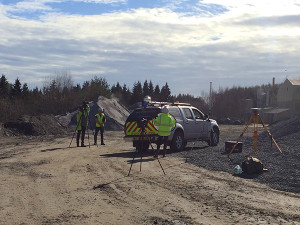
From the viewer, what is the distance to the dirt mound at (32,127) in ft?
96.6

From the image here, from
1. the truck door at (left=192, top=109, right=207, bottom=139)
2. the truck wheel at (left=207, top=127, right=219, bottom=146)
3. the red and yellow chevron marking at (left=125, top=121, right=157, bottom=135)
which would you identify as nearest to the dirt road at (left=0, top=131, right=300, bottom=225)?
the red and yellow chevron marking at (left=125, top=121, right=157, bottom=135)

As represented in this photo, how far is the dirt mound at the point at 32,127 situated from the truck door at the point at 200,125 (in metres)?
14.5

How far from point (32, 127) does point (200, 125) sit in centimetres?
1522

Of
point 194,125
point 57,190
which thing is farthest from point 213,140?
point 57,190

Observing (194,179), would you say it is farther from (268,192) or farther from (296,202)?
(296,202)

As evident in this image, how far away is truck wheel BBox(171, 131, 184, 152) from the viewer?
18219 mm

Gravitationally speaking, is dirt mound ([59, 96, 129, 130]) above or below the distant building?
below

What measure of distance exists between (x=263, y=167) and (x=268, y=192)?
130 inches

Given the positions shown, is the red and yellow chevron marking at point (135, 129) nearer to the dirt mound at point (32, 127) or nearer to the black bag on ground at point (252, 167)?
the black bag on ground at point (252, 167)

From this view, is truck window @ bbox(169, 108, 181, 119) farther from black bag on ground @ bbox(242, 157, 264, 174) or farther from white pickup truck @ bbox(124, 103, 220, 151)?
black bag on ground @ bbox(242, 157, 264, 174)

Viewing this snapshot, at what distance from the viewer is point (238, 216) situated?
732cm

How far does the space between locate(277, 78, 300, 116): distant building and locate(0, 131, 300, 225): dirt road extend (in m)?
48.6

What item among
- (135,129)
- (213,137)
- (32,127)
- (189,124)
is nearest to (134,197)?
(135,129)

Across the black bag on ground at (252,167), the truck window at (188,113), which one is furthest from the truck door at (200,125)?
the black bag on ground at (252,167)
